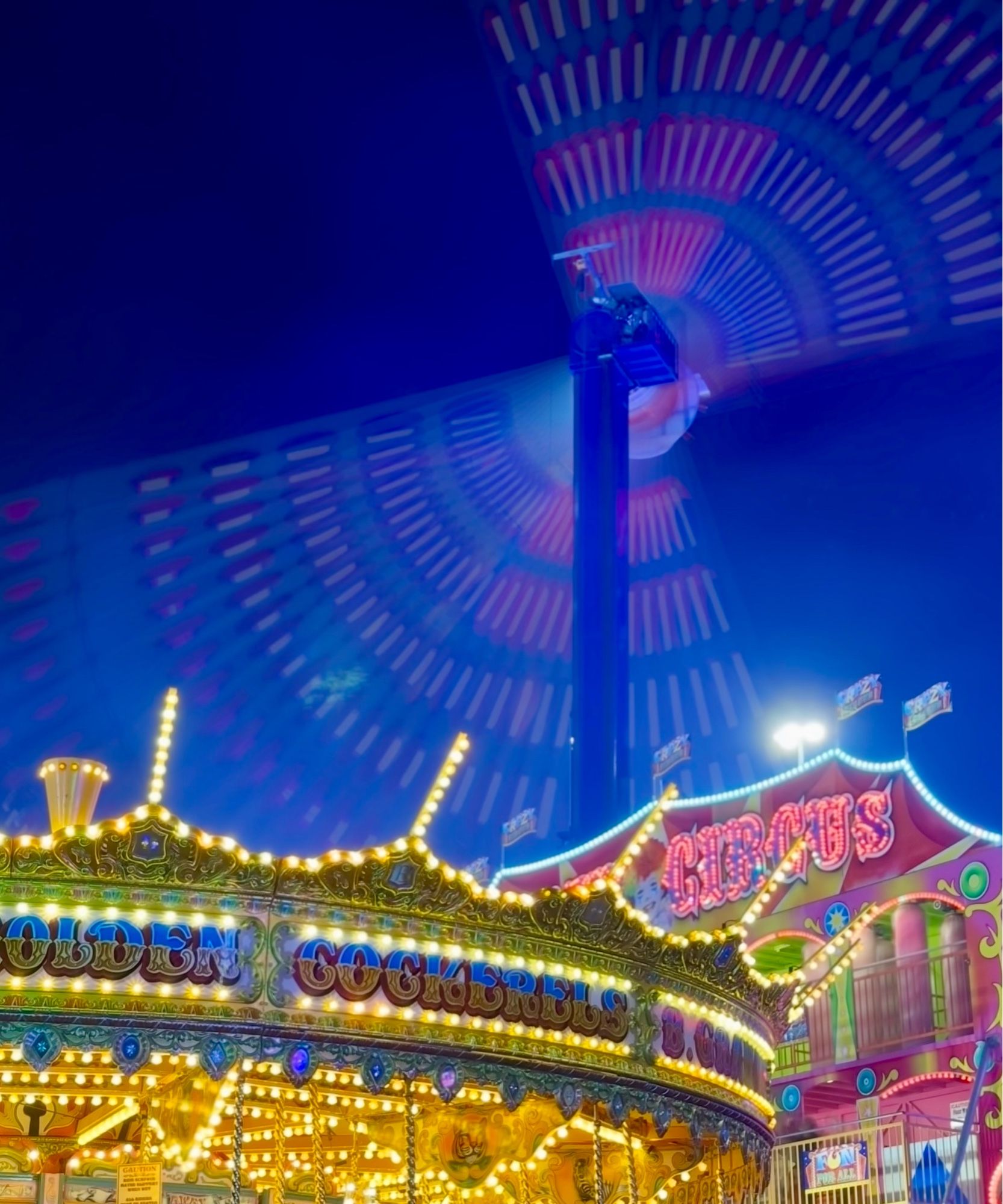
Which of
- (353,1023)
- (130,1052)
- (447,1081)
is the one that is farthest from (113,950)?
(447,1081)

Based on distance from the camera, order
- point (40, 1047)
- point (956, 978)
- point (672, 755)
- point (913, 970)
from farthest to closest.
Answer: point (672, 755) → point (913, 970) → point (956, 978) → point (40, 1047)

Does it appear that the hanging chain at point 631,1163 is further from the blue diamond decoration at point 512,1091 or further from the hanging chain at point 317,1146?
the hanging chain at point 317,1146

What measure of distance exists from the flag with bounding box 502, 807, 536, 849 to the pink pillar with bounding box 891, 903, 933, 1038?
11.5 metres

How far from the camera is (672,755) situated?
105 feet

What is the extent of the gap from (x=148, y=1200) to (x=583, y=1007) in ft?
12.3

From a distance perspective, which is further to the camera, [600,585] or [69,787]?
[600,585]

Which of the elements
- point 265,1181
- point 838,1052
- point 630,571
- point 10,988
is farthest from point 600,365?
point 10,988

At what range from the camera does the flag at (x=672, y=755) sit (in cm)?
3178

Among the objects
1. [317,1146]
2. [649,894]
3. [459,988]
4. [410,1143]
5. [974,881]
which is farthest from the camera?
[649,894]

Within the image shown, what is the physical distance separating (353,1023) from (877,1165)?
12.1 metres

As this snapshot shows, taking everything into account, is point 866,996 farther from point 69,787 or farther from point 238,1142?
point 238,1142

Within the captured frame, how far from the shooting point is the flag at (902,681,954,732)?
26.4 metres

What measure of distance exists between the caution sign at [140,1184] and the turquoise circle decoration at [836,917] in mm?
13448

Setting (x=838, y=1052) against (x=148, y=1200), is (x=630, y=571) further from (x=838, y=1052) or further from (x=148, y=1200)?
(x=148, y=1200)
